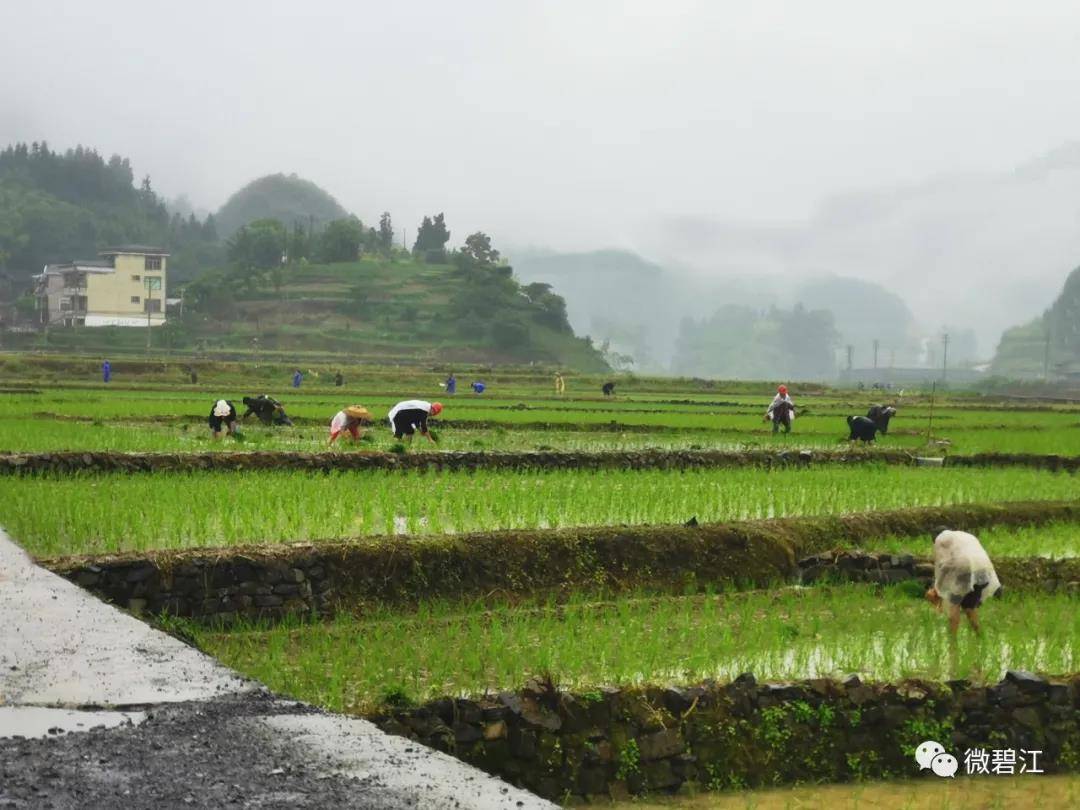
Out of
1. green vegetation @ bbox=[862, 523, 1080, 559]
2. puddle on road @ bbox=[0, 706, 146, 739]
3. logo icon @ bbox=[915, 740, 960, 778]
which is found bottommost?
logo icon @ bbox=[915, 740, 960, 778]

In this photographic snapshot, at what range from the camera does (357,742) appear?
12.4 ft

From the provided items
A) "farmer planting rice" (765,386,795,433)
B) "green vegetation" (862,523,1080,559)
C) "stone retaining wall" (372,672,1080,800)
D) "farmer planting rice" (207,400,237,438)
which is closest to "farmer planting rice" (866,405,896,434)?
"farmer planting rice" (765,386,795,433)

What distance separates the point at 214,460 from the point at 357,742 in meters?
8.91

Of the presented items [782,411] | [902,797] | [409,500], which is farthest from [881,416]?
[902,797]

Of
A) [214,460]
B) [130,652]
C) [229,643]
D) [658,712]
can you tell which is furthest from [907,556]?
[214,460]

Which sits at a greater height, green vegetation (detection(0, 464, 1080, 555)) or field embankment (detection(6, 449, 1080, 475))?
field embankment (detection(6, 449, 1080, 475))

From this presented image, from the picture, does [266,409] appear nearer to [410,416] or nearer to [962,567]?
[410,416]

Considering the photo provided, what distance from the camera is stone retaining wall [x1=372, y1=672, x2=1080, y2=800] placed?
4.77 m

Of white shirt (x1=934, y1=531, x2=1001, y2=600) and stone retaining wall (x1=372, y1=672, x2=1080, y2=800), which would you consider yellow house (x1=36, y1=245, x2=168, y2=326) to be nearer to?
white shirt (x1=934, y1=531, x2=1001, y2=600)

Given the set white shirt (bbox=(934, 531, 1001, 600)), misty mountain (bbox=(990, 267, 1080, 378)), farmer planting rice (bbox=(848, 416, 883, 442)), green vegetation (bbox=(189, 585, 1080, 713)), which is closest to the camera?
green vegetation (bbox=(189, 585, 1080, 713))

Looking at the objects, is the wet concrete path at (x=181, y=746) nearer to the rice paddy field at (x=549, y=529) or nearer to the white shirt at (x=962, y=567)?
the rice paddy field at (x=549, y=529)

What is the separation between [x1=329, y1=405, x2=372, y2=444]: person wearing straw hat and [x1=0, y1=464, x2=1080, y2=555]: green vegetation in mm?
2257

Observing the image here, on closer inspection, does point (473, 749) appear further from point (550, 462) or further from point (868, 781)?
point (550, 462)

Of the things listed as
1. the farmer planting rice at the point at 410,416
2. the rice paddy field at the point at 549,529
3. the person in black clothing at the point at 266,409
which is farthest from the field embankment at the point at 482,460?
the person in black clothing at the point at 266,409
